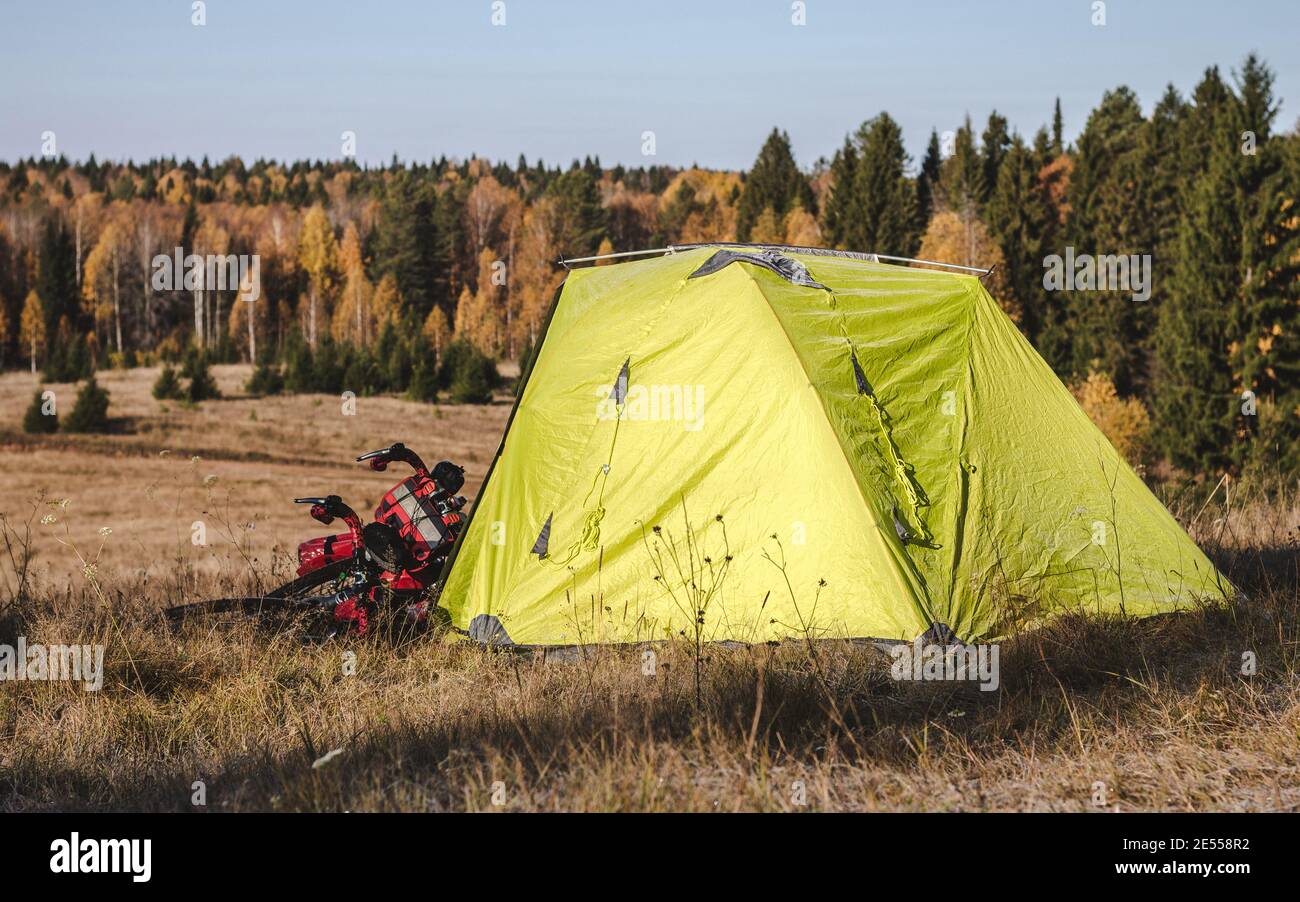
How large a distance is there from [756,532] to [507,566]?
137 centimetres

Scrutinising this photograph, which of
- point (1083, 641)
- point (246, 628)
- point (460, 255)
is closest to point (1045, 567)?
point (1083, 641)

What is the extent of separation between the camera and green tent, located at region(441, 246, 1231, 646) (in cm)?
544

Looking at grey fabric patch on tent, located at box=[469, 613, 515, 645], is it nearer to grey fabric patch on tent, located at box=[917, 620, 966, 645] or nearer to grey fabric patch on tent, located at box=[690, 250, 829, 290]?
grey fabric patch on tent, located at box=[917, 620, 966, 645]

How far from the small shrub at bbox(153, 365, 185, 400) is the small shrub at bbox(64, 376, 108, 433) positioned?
4.65 meters

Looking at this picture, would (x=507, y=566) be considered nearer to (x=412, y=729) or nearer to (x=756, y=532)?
(x=756, y=532)

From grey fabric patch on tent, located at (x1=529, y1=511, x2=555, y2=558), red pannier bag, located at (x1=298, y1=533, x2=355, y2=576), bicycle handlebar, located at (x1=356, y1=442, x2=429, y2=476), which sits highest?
bicycle handlebar, located at (x1=356, y1=442, x2=429, y2=476)

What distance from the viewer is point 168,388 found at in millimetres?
53750

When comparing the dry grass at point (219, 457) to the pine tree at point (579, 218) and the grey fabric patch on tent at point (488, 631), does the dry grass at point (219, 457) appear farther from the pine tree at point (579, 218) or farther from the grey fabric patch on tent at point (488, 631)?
the pine tree at point (579, 218)

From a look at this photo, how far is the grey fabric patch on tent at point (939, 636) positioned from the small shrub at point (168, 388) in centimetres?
5323

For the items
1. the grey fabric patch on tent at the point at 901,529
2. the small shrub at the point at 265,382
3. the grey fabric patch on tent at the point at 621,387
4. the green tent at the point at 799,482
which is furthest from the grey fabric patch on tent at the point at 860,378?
the small shrub at the point at 265,382

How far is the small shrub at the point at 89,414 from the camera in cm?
4841

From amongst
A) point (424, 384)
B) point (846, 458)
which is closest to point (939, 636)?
point (846, 458)

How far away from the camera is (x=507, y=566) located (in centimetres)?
600

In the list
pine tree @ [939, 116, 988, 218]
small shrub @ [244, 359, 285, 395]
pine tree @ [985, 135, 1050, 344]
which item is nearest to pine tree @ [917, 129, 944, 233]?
pine tree @ [939, 116, 988, 218]
